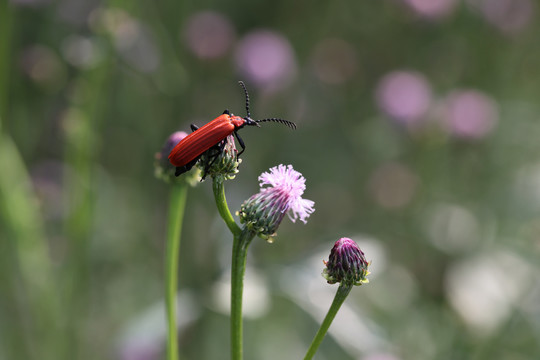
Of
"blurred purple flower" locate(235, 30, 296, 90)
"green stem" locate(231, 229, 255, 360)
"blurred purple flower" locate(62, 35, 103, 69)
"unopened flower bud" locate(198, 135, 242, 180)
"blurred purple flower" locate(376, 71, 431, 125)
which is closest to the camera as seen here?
"green stem" locate(231, 229, 255, 360)

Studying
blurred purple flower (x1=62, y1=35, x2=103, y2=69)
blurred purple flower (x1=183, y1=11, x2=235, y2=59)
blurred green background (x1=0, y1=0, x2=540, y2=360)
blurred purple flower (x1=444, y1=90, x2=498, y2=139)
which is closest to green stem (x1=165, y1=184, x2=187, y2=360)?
blurred green background (x1=0, y1=0, x2=540, y2=360)

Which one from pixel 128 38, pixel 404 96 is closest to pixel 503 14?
pixel 404 96

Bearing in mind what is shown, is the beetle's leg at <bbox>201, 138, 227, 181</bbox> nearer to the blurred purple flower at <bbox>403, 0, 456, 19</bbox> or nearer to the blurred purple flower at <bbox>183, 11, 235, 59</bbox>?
the blurred purple flower at <bbox>183, 11, 235, 59</bbox>

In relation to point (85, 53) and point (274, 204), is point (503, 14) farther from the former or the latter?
point (274, 204)

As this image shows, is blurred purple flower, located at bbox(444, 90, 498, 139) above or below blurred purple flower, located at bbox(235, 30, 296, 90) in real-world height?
above

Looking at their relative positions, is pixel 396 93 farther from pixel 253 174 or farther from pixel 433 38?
pixel 253 174

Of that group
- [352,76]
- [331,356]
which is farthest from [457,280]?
[352,76]

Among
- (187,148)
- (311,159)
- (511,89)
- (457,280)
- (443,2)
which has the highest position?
(511,89)
